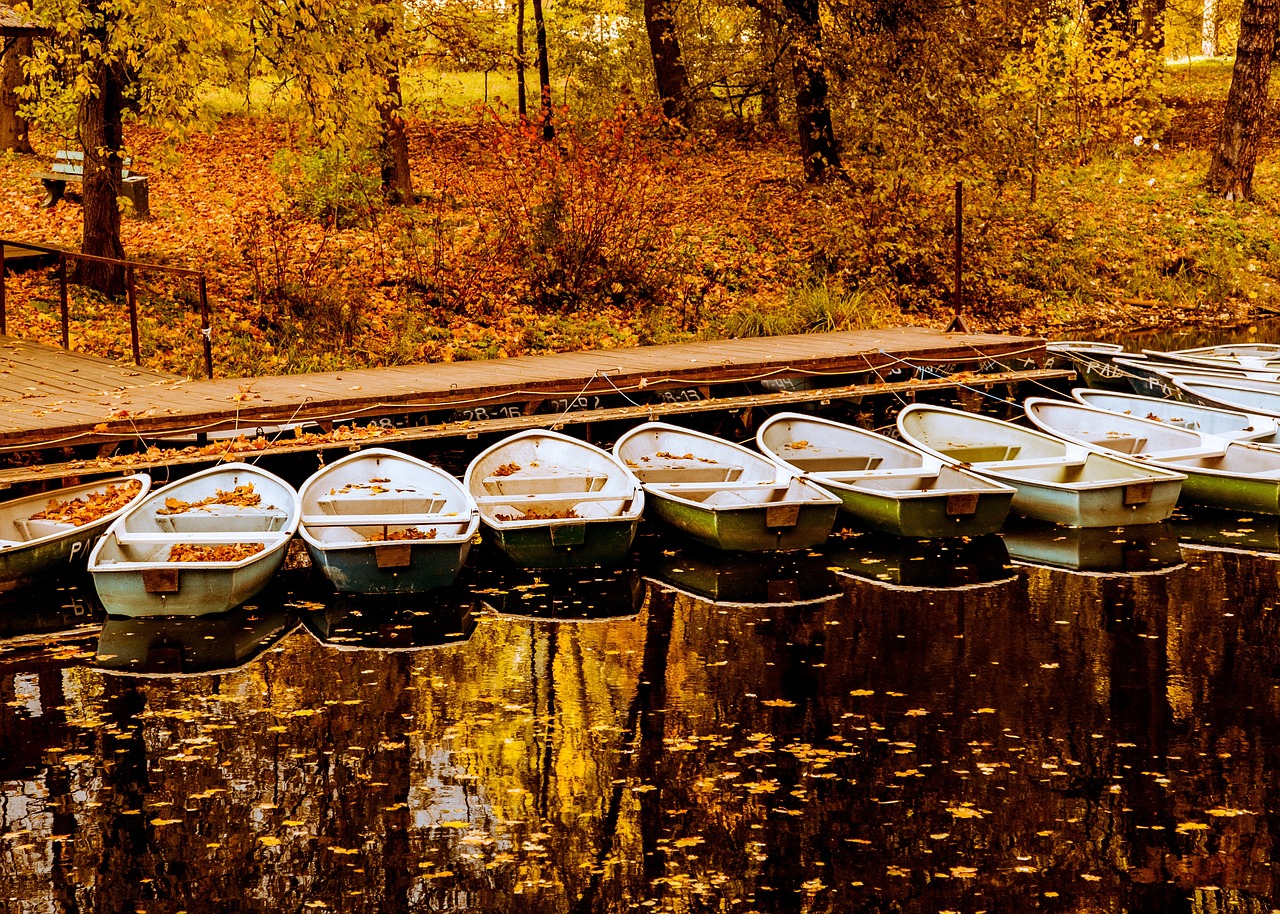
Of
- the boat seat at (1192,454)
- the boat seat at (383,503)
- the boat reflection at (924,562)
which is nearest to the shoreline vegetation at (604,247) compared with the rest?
the boat seat at (383,503)

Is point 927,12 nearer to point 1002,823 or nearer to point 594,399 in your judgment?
point 594,399

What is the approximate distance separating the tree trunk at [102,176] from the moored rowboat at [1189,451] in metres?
10.9

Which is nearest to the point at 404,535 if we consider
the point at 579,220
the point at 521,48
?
the point at 579,220

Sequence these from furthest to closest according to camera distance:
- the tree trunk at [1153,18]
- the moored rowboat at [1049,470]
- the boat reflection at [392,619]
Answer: the tree trunk at [1153,18], the moored rowboat at [1049,470], the boat reflection at [392,619]

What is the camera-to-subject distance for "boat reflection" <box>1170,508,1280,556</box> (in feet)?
39.0

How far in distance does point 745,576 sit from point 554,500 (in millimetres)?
1642

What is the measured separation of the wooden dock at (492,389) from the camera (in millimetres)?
11859

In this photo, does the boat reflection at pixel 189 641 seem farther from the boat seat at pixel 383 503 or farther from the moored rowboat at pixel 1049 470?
the moored rowboat at pixel 1049 470

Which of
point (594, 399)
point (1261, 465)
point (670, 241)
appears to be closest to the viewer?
point (1261, 465)

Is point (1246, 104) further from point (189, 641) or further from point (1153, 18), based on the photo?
point (189, 641)

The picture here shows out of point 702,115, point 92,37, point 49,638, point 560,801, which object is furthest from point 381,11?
point 702,115

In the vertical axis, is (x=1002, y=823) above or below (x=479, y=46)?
below

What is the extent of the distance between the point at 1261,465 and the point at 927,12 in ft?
37.5

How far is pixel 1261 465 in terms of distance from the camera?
1304cm
